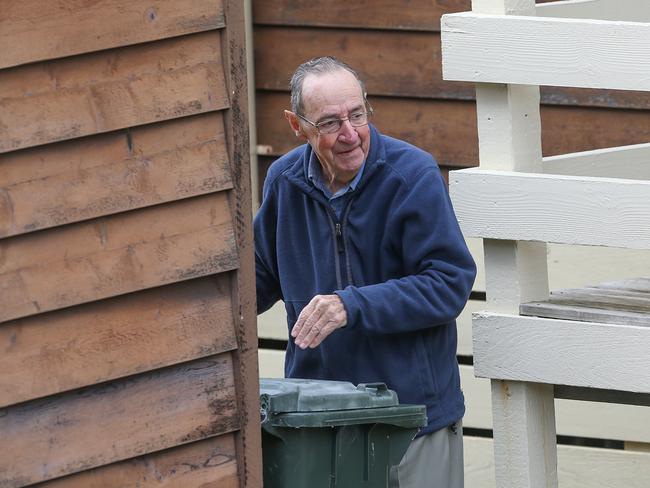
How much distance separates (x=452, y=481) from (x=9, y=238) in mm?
1481

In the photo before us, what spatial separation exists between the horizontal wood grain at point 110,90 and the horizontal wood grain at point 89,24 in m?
0.02

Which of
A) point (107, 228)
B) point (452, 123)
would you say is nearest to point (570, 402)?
point (452, 123)

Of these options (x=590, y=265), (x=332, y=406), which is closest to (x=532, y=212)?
(x=332, y=406)

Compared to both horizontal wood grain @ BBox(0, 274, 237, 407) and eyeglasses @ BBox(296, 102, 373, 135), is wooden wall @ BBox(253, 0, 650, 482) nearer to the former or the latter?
eyeglasses @ BBox(296, 102, 373, 135)

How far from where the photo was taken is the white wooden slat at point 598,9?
14.9 ft

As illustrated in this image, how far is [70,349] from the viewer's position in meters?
3.19

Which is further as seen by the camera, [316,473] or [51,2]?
[316,473]

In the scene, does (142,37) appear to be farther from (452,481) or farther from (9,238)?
(452,481)

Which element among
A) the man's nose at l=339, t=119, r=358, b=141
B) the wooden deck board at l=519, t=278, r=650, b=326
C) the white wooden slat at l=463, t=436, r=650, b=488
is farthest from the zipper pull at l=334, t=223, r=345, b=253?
the white wooden slat at l=463, t=436, r=650, b=488

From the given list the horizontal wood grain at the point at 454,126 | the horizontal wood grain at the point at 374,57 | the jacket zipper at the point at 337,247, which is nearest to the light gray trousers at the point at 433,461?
the jacket zipper at the point at 337,247

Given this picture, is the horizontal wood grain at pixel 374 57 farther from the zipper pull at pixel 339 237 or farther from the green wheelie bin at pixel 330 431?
the green wheelie bin at pixel 330 431

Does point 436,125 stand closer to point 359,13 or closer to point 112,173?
point 359,13

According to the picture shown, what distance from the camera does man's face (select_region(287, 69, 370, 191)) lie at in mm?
3693

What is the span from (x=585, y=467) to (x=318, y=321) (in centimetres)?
249
